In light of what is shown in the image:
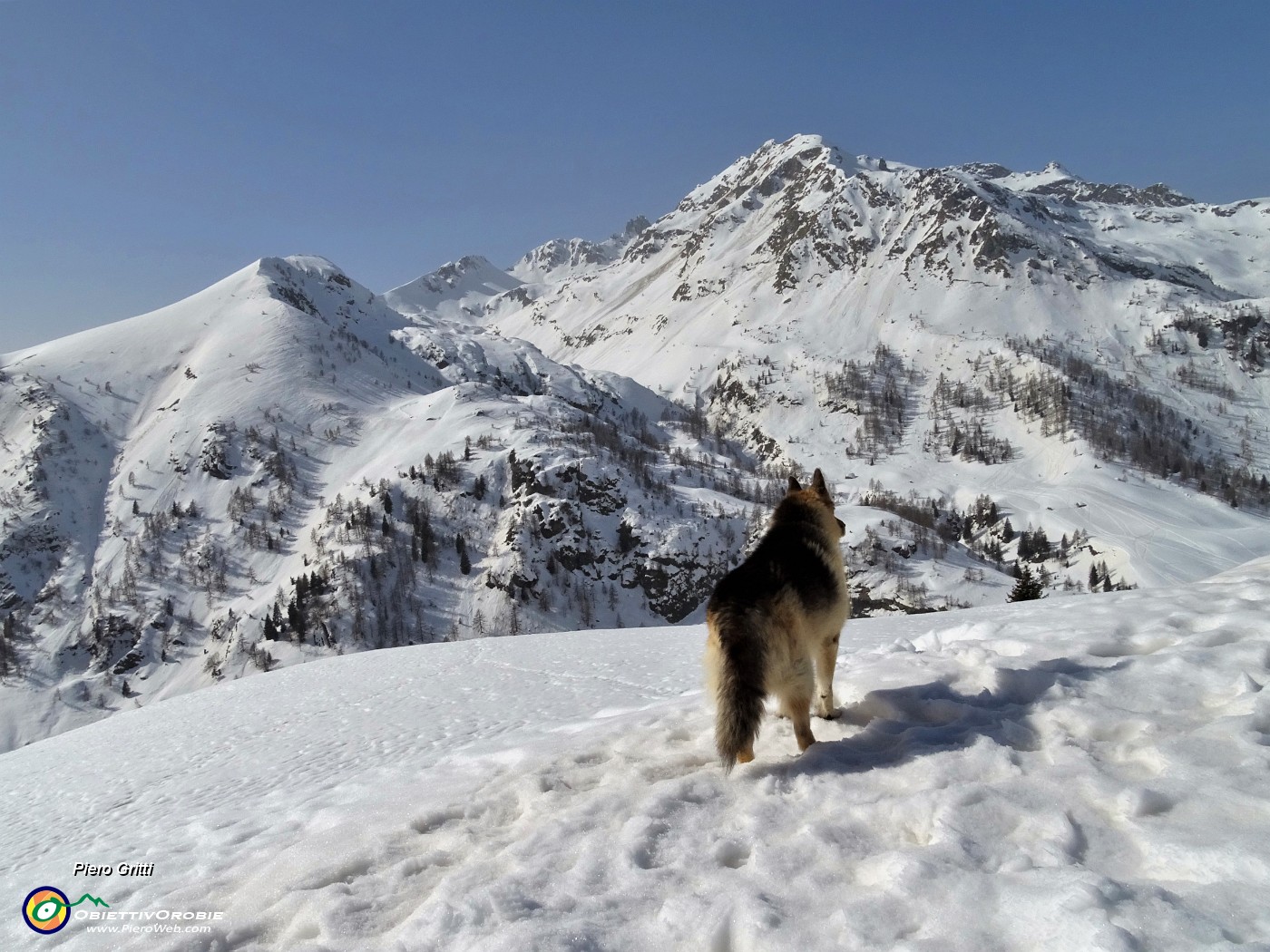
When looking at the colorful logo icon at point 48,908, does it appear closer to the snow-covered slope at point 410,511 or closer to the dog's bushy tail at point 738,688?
the dog's bushy tail at point 738,688

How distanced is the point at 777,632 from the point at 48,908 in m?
5.97

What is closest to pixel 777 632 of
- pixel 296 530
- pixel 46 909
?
pixel 46 909

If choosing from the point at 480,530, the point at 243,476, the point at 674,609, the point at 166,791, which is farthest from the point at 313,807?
the point at 243,476

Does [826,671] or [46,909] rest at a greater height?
[826,671]

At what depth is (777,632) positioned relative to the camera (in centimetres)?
515

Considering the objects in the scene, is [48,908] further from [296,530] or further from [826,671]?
[296,530]

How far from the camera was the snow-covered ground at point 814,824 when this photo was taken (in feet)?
10.2

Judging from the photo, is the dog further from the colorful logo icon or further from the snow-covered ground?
the colorful logo icon

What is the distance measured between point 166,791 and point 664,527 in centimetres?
11045

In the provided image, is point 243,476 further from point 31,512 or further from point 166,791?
point 166,791

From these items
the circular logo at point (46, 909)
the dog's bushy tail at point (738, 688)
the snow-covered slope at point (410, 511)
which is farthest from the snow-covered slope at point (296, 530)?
the dog's bushy tail at point (738, 688)

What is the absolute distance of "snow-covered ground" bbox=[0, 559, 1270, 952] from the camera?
10.2 ft

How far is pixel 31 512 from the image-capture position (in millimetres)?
129500

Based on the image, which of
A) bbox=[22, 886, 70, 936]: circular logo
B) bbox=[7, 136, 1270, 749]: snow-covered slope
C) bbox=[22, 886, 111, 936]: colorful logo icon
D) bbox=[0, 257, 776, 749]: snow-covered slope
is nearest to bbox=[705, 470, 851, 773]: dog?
bbox=[22, 886, 111, 936]: colorful logo icon
